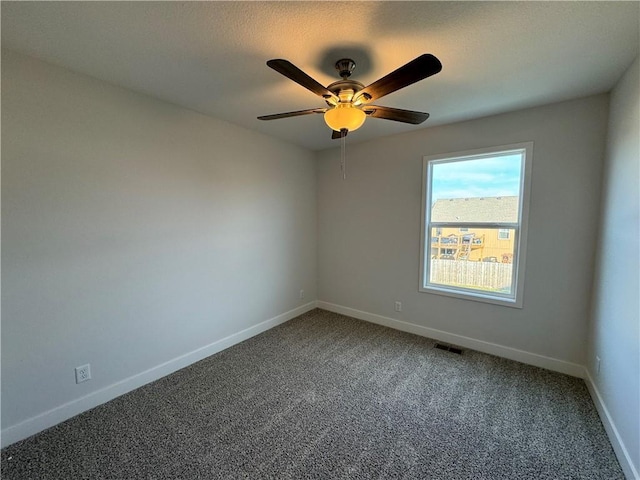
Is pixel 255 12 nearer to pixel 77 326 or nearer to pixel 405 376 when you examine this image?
pixel 77 326

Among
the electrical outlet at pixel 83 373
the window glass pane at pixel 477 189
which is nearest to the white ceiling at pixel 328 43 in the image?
the window glass pane at pixel 477 189

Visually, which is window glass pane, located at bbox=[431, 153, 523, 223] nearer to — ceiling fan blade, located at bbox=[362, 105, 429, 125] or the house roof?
the house roof

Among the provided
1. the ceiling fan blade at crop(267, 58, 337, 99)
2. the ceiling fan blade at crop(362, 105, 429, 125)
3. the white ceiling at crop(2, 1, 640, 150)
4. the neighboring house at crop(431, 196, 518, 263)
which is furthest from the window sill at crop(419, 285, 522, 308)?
the ceiling fan blade at crop(267, 58, 337, 99)

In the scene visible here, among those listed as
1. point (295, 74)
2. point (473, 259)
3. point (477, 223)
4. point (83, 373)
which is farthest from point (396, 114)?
point (83, 373)

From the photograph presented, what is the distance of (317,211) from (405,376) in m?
2.50

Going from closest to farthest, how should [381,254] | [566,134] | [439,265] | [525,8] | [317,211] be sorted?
1. [525,8]
2. [566,134]
3. [439,265]
4. [381,254]
5. [317,211]

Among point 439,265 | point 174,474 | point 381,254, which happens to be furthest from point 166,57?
point 439,265

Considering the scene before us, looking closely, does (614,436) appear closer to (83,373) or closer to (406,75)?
(406,75)

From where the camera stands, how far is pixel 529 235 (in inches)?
100.0

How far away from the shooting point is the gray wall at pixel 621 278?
153cm

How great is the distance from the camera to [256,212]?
3229mm

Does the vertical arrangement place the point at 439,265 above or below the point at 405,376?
above

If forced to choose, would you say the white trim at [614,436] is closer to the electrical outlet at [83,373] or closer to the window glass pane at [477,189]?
the window glass pane at [477,189]

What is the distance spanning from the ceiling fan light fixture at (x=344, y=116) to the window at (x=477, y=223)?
1726mm
